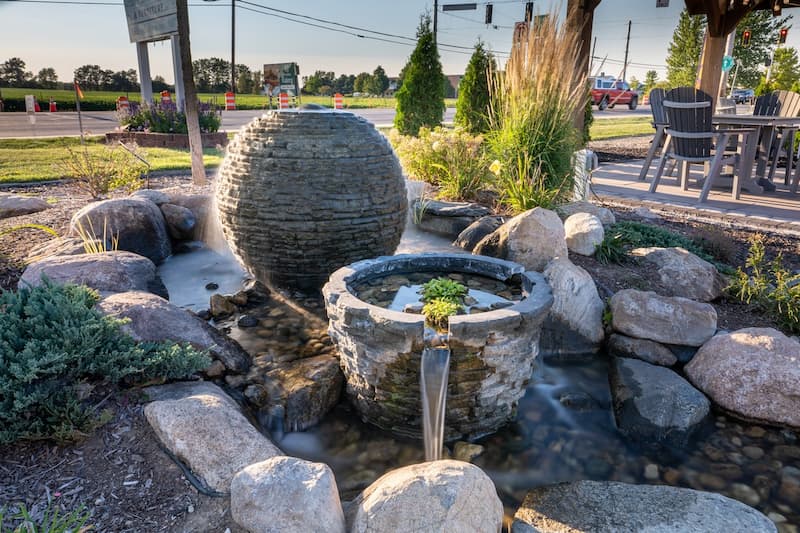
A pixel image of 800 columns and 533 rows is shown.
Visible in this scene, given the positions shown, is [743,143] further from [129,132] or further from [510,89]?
[129,132]

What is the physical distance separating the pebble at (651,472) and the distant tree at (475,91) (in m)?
6.34

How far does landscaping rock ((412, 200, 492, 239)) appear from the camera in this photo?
17.7ft

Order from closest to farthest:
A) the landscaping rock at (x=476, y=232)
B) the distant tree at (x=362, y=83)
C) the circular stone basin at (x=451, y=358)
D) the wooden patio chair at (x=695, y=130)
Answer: the circular stone basin at (x=451, y=358)
the landscaping rock at (x=476, y=232)
the wooden patio chair at (x=695, y=130)
the distant tree at (x=362, y=83)

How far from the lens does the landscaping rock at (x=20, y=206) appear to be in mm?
5453

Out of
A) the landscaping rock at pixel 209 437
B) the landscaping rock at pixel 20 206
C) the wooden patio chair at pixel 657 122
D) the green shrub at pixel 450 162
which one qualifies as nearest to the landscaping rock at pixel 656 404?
the landscaping rock at pixel 209 437

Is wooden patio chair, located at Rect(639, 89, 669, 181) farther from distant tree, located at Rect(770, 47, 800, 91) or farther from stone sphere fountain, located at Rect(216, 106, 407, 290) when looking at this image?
distant tree, located at Rect(770, 47, 800, 91)

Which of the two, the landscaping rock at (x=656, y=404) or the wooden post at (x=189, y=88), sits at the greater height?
the wooden post at (x=189, y=88)

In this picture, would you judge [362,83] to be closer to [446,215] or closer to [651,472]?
[446,215]

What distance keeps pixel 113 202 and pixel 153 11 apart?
992 cm

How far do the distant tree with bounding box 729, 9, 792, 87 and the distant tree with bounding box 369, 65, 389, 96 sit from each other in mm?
28594

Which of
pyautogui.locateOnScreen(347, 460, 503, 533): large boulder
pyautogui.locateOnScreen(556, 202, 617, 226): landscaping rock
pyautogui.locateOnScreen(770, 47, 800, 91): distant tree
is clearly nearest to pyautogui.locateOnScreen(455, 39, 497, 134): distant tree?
pyautogui.locateOnScreen(556, 202, 617, 226): landscaping rock

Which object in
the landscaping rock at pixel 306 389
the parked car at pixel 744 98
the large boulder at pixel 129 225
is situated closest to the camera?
the landscaping rock at pixel 306 389

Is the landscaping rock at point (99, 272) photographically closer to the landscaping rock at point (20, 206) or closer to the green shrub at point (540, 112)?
the landscaping rock at point (20, 206)

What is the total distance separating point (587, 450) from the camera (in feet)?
9.04
